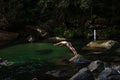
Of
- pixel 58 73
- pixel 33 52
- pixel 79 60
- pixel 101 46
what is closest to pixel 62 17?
pixel 101 46

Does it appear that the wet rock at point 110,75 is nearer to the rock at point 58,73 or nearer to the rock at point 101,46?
the rock at point 58,73

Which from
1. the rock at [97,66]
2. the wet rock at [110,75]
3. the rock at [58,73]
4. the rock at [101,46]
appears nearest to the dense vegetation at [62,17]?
the rock at [101,46]

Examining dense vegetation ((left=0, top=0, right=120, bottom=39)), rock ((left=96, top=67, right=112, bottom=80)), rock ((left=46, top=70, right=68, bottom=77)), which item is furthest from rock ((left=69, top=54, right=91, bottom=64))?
dense vegetation ((left=0, top=0, right=120, bottom=39))

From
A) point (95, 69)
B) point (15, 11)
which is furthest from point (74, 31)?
point (95, 69)

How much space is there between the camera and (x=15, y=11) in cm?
2981

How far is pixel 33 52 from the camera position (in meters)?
22.0

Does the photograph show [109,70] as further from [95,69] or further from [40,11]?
[40,11]

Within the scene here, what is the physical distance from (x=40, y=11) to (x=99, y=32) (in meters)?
6.91

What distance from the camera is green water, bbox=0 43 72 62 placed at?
19.9 metres

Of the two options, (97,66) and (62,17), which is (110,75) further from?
(62,17)

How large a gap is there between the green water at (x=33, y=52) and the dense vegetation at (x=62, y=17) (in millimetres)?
4704

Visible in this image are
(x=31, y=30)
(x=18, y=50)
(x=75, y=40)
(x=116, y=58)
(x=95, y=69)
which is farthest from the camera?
(x=31, y=30)

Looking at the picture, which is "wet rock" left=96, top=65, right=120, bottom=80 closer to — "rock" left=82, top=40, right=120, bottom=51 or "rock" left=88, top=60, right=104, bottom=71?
"rock" left=88, top=60, right=104, bottom=71

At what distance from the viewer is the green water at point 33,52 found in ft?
65.3
